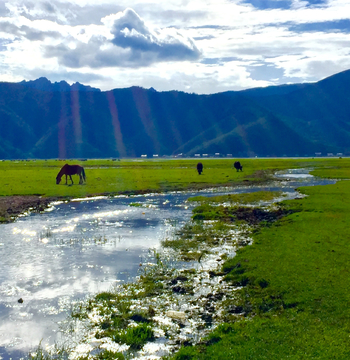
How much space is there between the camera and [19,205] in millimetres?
38781

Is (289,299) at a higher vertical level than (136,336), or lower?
higher

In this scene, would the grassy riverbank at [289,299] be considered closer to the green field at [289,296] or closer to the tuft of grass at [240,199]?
the green field at [289,296]

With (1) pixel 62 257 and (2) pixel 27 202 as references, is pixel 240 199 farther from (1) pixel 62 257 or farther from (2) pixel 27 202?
(1) pixel 62 257

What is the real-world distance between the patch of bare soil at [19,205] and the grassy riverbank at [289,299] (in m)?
22.3

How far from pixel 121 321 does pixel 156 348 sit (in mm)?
2062

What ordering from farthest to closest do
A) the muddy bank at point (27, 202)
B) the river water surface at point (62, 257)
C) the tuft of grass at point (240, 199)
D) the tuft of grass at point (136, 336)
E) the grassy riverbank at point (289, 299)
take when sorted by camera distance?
the tuft of grass at point (240, 199) < the muddy bank at point (27, 202) < the river water surface at point (62, 257) < the tuft of grass at point (136, 336) < the grassy riverbank at point (289, 299)

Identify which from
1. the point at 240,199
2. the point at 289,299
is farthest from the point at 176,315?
the point at 240,199

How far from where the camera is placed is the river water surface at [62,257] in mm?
12867

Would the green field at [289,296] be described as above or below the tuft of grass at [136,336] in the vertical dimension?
above

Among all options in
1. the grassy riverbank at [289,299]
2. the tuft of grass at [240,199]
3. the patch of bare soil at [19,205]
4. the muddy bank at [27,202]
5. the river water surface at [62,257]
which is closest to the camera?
the grassy riverbank at [289,299]

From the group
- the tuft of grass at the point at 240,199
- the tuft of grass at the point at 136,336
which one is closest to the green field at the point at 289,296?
the tuft of grass at the point at 136,336

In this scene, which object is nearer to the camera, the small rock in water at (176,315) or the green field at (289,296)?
the green field at (289,296)

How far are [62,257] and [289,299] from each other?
12.3 meters

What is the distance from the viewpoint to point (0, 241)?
23797 millimetres
